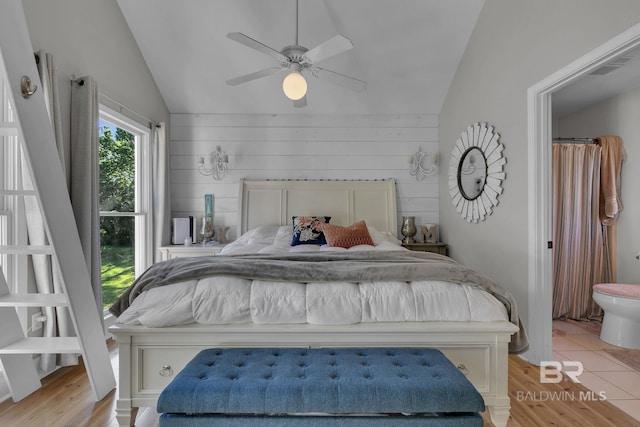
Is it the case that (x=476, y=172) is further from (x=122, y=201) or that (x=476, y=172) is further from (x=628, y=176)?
(x=122, y=201)

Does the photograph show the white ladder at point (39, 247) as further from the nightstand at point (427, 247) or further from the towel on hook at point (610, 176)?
the towel on hook at point (610, 176)

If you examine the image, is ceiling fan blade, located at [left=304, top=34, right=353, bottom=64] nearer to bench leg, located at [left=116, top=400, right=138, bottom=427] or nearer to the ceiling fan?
the ceiling fan

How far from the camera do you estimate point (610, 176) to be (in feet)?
10.4

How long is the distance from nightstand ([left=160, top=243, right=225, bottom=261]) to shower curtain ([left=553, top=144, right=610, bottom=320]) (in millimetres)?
3393

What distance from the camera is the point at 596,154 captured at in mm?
3180

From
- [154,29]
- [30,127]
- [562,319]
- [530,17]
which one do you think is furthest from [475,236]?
[154,29]

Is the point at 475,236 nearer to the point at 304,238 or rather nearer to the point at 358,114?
the point at 304,238

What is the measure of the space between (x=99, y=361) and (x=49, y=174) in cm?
101

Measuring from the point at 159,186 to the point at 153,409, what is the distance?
2.50 m

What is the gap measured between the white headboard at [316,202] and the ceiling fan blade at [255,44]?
71.8 inches

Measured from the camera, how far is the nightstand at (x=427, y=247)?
385 cm

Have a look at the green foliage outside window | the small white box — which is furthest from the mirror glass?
the green foliage outside window

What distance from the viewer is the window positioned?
3086 mm

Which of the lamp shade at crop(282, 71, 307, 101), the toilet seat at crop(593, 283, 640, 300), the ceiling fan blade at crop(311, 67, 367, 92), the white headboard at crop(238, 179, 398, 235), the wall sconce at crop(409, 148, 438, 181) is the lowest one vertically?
the toilet seat at crop(593, 283, 640, 300)
